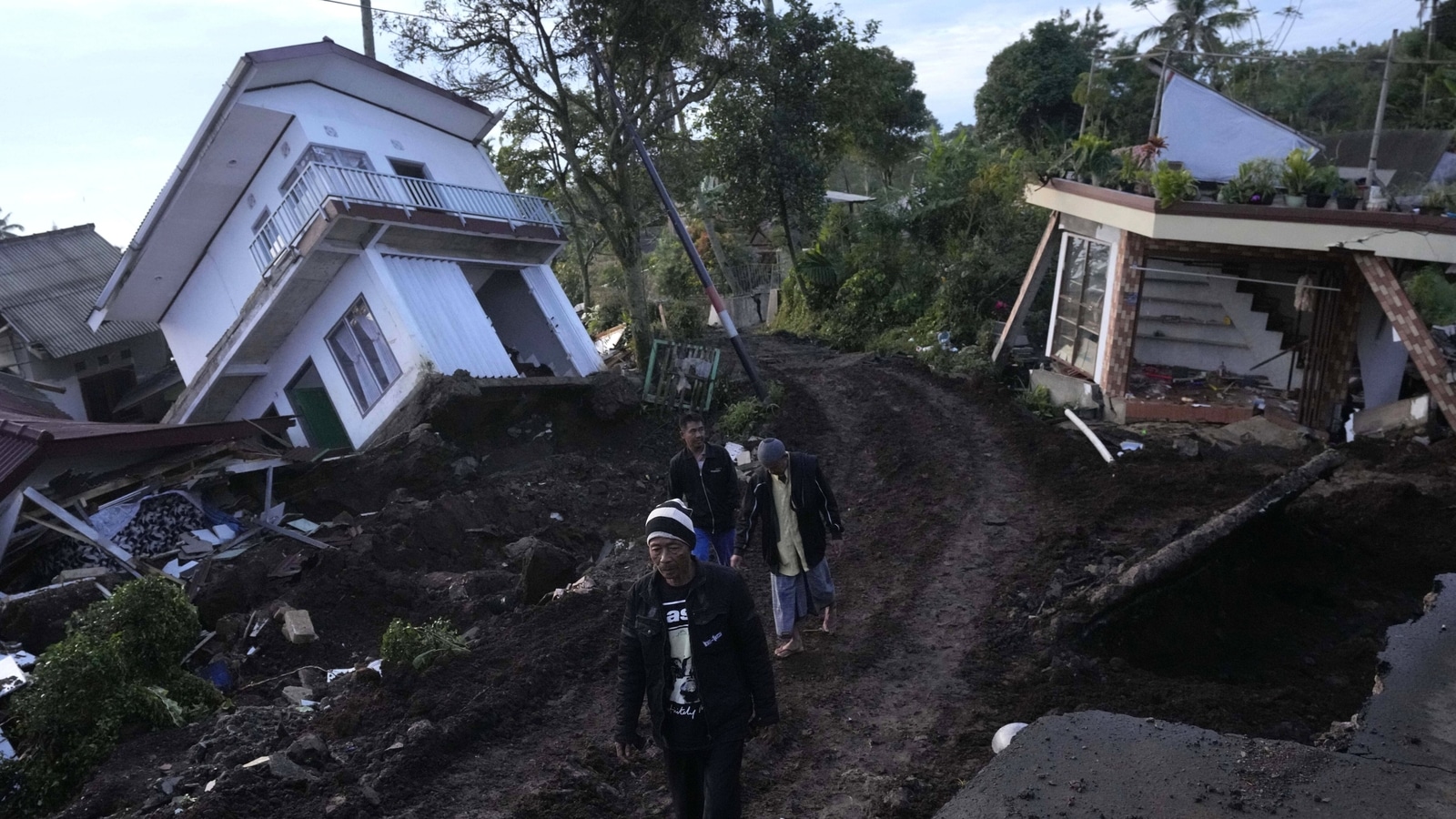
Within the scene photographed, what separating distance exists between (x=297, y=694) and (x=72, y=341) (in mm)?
18821

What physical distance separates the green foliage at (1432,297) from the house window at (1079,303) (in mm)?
4064

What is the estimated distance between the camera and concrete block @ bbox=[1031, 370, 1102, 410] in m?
13.7

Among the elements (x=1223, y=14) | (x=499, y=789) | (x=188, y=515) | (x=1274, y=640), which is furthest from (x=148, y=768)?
(x=1223, y=14)

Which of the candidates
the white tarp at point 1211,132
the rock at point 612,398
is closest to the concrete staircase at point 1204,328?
the white tarp at point 1211,132

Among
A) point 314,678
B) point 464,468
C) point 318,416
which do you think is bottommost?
point 464,468

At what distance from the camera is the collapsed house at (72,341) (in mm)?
21812

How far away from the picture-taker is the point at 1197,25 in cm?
4144

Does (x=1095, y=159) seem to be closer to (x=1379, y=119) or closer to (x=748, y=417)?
(x=1379, y=119)

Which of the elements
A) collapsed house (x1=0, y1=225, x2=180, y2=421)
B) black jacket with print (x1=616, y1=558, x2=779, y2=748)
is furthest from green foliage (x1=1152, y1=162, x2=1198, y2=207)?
collapsed house (x1=0, y1=225, x2=180, y2=421)

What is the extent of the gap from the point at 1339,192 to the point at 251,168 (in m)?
17.2

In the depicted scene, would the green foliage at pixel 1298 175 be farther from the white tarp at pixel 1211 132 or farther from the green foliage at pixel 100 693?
the green foliage at pixel 100 693

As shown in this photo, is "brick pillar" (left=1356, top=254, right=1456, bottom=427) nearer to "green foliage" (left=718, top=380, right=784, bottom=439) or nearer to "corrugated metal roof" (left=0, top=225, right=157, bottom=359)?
"green foliage" (left=718, top=380, right=784, bottom=439)

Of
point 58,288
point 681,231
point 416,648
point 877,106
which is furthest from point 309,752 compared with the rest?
point 877,106

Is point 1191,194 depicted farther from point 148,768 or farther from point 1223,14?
point 1223,14
